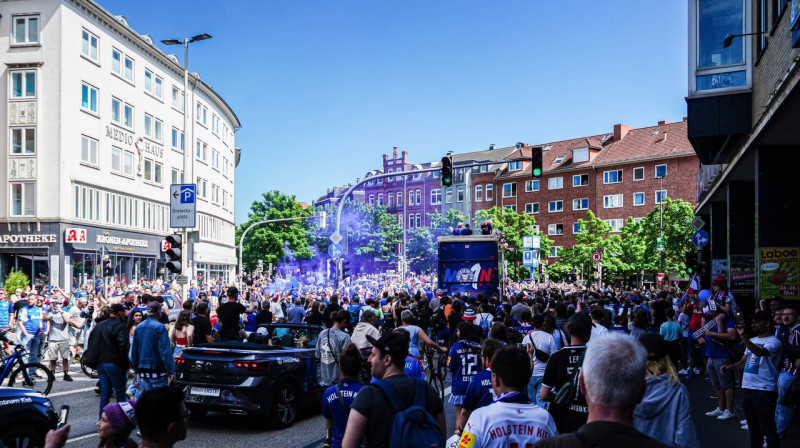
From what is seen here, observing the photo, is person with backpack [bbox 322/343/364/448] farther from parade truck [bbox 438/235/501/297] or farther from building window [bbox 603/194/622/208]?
building window [bbox 603/194/622/208]

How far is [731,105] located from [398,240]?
237 ft

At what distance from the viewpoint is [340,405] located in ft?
17.2

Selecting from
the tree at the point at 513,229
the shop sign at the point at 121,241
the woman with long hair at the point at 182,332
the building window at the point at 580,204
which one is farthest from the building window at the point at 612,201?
the woman with long hair at the point at 182,332

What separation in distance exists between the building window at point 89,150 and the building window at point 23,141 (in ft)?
8.32

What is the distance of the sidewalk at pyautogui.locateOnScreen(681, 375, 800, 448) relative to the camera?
9.12 m

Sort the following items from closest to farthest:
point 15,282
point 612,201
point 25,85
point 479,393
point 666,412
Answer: point 666,412
point 479,393
point 15,282
point 25,85
point 612,201

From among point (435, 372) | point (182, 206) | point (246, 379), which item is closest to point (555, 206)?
point (182, 206)

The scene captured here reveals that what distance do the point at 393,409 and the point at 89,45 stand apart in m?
40.0

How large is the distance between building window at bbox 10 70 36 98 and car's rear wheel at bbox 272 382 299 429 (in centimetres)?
3232

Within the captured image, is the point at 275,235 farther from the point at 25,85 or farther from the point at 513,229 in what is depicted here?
the point at 25,85

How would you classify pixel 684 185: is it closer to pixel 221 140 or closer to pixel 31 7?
pixel 221 140

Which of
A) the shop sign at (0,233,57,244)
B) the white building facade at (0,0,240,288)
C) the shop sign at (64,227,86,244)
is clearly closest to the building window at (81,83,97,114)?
the white building facade at (0,0,240,288)

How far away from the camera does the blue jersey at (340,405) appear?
17.0ft

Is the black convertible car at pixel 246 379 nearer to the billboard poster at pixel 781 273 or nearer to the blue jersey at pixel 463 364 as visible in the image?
the blue jersey at pixel 463 364
